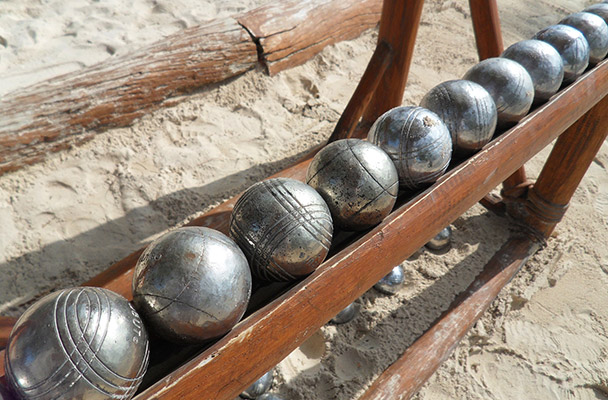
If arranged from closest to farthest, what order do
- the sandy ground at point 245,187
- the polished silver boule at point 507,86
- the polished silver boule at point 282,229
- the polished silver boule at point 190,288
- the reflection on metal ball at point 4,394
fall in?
the reflection on metal ball at point 4,394, the polished silver boule at point 190,288, the polished silver boule at point 282,229, the polished silver boule at point 507,86, the sandy ground at point 245,187

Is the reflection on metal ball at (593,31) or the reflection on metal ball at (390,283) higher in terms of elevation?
the reflection on metal ball at (593,31)

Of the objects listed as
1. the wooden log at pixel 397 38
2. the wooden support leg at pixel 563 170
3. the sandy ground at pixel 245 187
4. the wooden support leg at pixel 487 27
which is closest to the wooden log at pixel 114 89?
the sandy ground at pixel 245 187

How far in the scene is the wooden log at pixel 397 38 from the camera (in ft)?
7.14

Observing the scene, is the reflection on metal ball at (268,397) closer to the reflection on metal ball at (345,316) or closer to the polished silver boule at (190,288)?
the reflection on metal ball at (345,316)

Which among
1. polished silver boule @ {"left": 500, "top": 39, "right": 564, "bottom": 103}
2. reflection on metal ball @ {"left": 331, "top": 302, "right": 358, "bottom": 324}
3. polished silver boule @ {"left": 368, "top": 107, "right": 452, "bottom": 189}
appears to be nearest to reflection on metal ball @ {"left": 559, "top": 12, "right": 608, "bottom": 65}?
polished silver boule @ {"left": 500, "top": 39, "right": 564, "bottom": 103}

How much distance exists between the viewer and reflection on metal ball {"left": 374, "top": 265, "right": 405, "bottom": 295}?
7.18ft

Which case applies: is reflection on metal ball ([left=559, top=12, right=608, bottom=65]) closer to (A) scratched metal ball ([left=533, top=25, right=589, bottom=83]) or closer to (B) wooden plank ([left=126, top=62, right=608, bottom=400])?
(A) scratched metal ball ([left=533, top=25, right=589, bottom=83])

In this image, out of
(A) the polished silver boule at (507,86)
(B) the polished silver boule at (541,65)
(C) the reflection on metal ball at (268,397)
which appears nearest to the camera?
(A) the polished silver boule at (507,86)

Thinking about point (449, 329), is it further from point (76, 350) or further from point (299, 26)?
point (299, 26)

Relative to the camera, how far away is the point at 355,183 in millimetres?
1100

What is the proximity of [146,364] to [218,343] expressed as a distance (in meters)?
0.13

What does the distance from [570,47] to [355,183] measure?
3.40 feet

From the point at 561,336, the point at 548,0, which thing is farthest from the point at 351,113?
the point at 548,0

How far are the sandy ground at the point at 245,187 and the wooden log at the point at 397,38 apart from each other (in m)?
0.59
